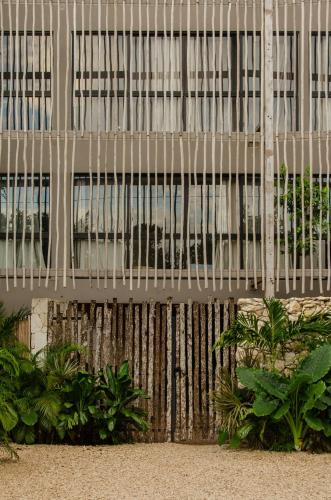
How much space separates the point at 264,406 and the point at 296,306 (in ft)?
6.84

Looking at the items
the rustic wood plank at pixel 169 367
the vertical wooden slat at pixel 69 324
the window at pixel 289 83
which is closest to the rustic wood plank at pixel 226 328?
the rustic wood plank at pixel 169 367

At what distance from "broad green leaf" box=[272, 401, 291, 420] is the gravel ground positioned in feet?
1.55

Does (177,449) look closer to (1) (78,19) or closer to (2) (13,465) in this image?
(2) (13,465)

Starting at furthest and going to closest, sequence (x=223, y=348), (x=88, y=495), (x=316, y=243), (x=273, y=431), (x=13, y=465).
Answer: (x=316, y=243) → (x=223, y=348) → (x=273, y=431) → (x=13, y=465) → (x=88, y=495)

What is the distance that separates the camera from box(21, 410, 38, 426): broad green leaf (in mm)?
11875

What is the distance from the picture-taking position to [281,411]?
36.6 feet

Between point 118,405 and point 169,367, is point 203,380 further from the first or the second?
point 118,405

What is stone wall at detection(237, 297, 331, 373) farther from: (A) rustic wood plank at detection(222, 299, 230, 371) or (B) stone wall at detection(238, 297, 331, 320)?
(A) rustic wood plank at detection(222, 299, 230, 371)

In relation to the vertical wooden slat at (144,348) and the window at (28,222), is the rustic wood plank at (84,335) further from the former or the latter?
the window at (28,222)

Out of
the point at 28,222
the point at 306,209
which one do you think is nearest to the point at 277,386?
the point at 306,209

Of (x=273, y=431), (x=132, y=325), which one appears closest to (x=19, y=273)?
(x=132, y=325)

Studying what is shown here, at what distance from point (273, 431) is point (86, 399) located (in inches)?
102

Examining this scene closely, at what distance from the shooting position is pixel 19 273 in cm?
1390

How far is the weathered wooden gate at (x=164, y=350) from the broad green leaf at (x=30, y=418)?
4.05 ft
